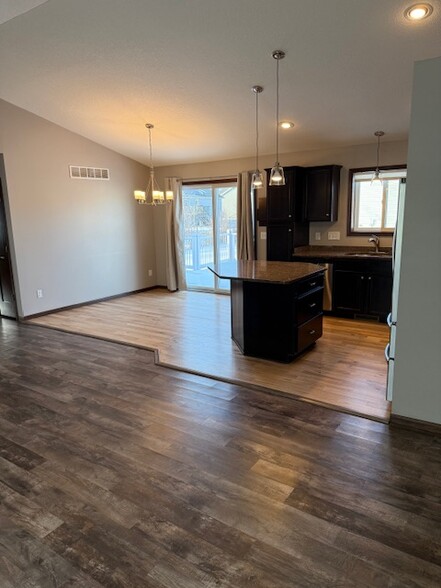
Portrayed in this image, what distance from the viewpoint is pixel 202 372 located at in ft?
Result: 11.9

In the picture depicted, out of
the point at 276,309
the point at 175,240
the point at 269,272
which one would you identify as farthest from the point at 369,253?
the point at 175,240

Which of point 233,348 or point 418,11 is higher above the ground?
point 418,11

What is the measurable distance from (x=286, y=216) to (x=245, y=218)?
3.16ft

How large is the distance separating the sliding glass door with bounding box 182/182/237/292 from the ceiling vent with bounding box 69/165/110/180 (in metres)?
1.53

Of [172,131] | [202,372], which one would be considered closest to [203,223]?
[172,131]

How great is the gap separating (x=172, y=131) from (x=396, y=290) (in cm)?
426

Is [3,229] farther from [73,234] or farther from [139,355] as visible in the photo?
[139,355]

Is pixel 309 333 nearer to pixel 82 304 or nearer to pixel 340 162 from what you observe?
pixel 340 162

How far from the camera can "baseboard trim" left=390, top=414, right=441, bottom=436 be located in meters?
2.57

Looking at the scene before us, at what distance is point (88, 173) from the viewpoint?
6363mm

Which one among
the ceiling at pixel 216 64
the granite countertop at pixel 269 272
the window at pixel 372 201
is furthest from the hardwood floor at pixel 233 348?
the ceiling at pixel 216 64

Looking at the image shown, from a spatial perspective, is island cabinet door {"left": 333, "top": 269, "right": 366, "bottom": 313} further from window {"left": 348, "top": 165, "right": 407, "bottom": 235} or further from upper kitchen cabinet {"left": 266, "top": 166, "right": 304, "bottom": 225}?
upper kitchen cabinet {"left": 266, "top": 166, "right": 304, "bottom": 225}

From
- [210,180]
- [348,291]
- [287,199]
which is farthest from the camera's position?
[210,180]

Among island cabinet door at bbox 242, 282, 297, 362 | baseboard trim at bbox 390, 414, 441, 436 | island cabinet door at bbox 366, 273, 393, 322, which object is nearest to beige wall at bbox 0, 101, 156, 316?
island cabinet door at bbox 242, 282, 297, 362
